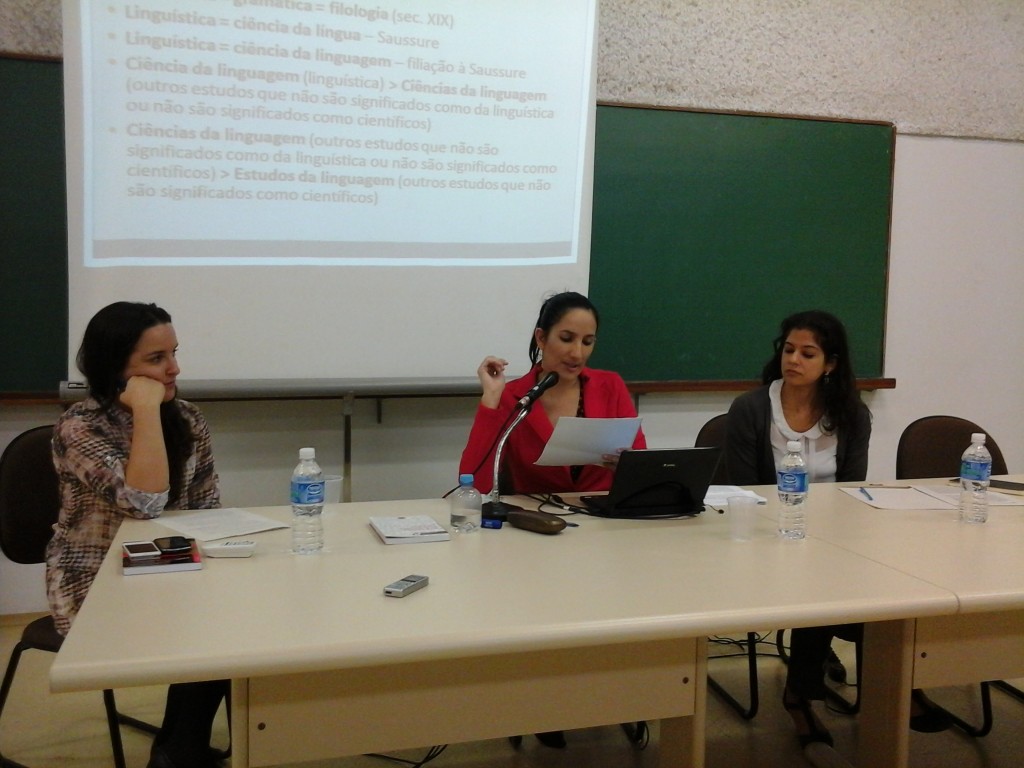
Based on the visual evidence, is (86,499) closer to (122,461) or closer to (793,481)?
(122,461)

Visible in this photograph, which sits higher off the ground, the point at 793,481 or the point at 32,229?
the point at 32,229

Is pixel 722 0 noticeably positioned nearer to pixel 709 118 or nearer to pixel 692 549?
pixel 709 118

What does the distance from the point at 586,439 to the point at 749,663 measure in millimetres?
1030

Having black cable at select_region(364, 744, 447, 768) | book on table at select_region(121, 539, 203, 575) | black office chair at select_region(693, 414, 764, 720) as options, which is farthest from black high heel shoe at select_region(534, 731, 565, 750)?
book on table at select_region(121, 539, 203, 575)

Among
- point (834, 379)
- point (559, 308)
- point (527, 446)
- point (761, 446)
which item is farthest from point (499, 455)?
point (834, 379)

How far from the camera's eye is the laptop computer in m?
1.92

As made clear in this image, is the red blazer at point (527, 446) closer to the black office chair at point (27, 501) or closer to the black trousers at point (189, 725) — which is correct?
the black trousers at point (189, 725)

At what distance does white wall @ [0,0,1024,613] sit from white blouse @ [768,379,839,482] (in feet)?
3.62

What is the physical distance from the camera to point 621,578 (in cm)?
150

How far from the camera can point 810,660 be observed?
226 cm

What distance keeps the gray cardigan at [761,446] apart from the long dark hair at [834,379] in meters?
0.04

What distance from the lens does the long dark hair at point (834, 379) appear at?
2.50 metres

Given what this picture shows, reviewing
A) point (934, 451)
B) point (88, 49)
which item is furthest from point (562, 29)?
point (934, 451)

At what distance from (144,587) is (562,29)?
2.56m
